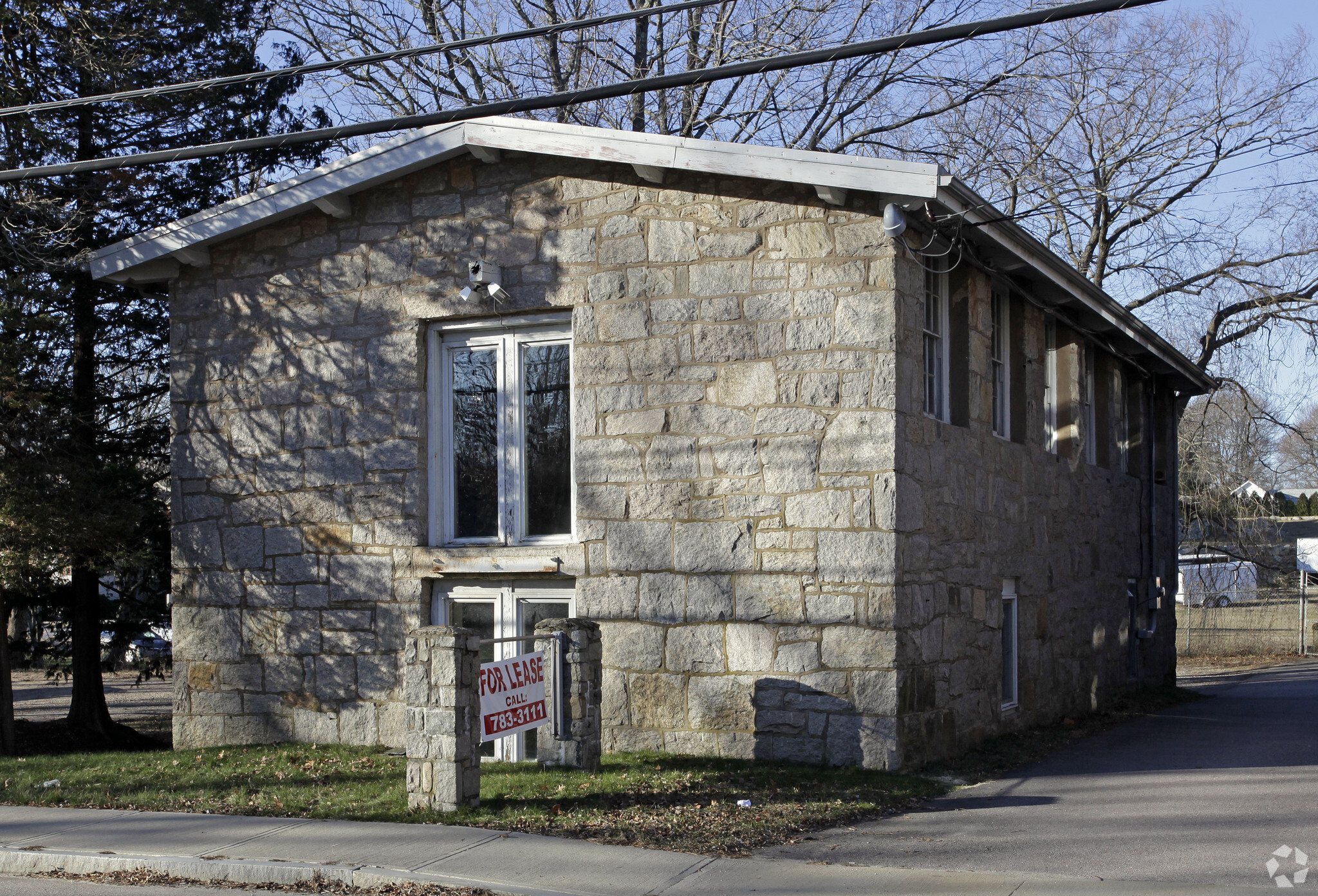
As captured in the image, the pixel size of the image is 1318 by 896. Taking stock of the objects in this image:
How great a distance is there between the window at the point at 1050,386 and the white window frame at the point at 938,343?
3245 mm


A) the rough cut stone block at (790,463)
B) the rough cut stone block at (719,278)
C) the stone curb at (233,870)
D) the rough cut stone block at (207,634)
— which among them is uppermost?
the rough cut stone block at (719,278)

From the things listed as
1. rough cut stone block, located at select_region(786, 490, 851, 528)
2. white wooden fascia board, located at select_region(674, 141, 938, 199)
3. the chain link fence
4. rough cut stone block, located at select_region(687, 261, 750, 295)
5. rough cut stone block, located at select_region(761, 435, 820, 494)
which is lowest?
the chain link fence

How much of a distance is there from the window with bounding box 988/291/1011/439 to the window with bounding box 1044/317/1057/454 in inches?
53.1

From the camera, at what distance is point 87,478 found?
1245 cm

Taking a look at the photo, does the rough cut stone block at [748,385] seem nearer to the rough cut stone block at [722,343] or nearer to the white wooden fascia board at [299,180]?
the rough cut stone block at [722,343]

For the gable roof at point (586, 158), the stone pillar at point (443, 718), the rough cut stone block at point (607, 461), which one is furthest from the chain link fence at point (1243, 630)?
the stone pillar at point (443, 718)

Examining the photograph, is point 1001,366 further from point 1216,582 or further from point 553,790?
point 1216,582

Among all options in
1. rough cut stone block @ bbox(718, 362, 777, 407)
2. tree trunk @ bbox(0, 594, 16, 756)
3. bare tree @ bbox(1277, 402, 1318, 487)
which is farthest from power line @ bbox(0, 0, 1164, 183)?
bare tree @ bbox(1277, 402, 1318, 487)

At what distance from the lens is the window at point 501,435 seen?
11.1 metres

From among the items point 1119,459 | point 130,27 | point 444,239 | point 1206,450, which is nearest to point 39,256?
point 130,27

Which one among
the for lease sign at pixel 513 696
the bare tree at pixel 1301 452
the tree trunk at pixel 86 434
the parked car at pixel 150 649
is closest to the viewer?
the for lease sign at pixel 513 696

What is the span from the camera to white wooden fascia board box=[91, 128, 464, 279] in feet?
35.9

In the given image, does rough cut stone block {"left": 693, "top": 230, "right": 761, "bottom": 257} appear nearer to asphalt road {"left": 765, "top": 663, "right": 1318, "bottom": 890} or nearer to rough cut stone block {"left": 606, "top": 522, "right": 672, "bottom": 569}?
→ rough cut stone block {"left": 606, "top": 522, "right": 672, "bottom": 569}

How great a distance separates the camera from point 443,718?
841cm
